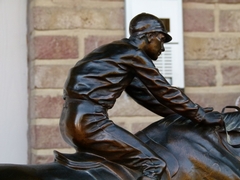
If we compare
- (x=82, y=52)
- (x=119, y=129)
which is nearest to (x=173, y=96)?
(x=119, y=129)

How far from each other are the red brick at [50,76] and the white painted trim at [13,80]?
0.15 m

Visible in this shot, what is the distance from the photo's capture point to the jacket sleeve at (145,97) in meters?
1.25

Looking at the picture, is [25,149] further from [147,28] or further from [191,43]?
[147,28]

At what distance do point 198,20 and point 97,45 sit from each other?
412 mm

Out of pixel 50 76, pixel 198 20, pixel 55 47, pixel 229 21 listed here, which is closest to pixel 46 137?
pixel 50 76

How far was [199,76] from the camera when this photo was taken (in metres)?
2.13

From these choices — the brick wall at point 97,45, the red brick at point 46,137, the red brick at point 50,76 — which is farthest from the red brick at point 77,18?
the red brick at point 46,137

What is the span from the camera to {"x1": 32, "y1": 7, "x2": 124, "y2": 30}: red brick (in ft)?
6.50

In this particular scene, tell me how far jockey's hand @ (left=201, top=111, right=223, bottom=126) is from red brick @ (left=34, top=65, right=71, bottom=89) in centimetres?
92

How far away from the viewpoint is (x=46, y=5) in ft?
6.51

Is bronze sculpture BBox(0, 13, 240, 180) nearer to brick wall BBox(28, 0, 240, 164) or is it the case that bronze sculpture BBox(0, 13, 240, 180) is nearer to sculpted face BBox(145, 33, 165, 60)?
sculpted face BBox(145, 33, 165, 60)

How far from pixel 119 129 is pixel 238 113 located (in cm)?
29

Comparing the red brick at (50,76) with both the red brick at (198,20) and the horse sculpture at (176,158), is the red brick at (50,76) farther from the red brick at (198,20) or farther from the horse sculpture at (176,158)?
the horse sculpture at (176,158)

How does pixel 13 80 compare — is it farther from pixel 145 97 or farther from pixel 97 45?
pixel 145 97
